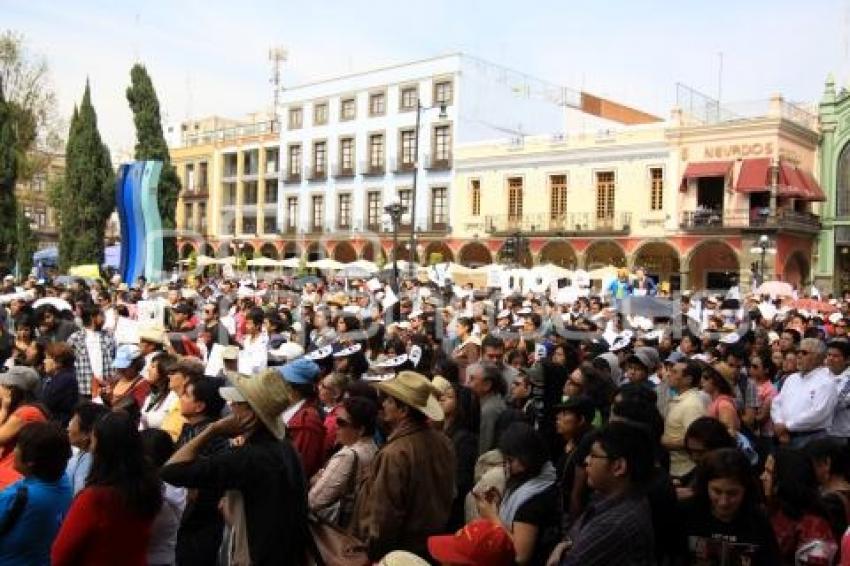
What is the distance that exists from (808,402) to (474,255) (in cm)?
2979

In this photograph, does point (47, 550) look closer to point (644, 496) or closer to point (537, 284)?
point (644, 496)

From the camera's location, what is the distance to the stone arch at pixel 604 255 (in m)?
31.4

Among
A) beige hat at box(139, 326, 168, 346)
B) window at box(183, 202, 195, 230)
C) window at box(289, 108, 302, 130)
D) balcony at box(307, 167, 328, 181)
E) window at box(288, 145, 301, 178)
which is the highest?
Result: window at box(289, 108, 302, 130)

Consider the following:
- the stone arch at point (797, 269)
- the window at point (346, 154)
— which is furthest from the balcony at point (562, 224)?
the window at point (346, 154)

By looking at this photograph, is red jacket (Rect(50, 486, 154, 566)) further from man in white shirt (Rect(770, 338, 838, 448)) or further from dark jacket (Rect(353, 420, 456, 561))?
man in white shirt (Rect(770, 338, 838, 448))

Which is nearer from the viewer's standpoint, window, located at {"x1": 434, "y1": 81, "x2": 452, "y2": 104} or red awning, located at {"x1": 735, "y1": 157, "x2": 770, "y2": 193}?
red awning, located at {"x1": 735, "y1": 157, "x2": 770, "y2": 193}

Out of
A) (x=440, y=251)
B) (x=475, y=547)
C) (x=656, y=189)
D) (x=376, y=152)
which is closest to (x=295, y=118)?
(x=376, y=152)

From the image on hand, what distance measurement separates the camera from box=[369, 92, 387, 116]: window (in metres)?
39.0

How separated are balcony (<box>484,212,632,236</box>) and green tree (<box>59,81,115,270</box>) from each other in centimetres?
1553

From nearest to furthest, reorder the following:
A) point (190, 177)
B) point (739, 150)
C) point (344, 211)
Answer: point (739, 150) → point (344, 211) → point (190, 177)

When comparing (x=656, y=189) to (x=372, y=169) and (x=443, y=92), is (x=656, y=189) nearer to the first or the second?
(x=443, y=92)

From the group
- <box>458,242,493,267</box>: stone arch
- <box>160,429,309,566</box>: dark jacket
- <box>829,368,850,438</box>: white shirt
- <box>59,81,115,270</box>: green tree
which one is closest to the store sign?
<box>458,242,493,267</box>: stone arch

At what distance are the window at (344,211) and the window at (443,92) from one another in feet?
23.3

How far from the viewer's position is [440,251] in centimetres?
3697
